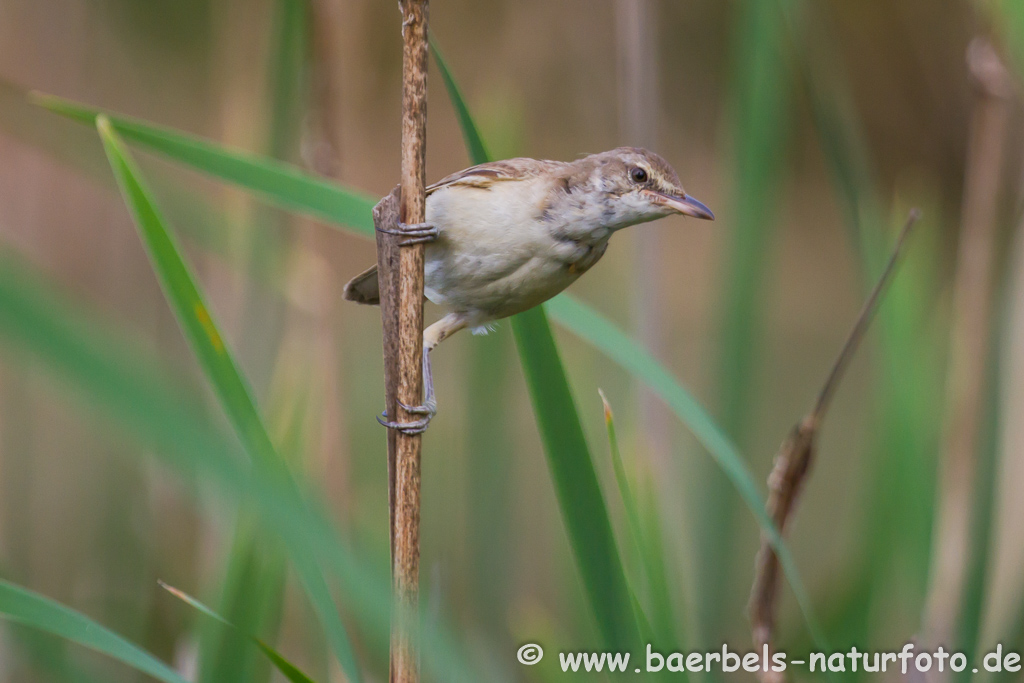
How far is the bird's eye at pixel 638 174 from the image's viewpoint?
1.17m

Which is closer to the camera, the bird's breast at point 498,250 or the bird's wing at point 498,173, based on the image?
the bird's breast at point 498,250

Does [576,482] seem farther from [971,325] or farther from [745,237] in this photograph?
[971,325]

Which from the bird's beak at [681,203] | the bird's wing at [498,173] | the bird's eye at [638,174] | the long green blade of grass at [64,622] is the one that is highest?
the bird's wing at [498,173]

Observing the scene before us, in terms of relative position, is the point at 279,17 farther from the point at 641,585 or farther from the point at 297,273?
the point at 641,585

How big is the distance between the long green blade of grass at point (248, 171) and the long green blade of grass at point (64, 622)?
44cm

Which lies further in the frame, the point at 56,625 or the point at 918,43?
the point at 918,43

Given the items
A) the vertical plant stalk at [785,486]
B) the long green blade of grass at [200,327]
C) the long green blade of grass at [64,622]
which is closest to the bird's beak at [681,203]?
the vertical plant stalk at [785,486]

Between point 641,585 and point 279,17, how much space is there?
1.07 metres

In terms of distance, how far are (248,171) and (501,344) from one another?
0.75 metres

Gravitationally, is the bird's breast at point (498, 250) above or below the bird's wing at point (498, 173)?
below

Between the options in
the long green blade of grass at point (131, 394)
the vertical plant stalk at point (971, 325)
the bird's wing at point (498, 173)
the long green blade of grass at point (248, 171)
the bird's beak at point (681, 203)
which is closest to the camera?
the long green blade of grass at point (131, 394)

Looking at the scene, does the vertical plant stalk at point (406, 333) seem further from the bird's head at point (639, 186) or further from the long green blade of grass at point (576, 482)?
the bird's head at point (639, 186)

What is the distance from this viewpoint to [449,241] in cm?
118

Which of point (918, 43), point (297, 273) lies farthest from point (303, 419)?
point (918, 43)
